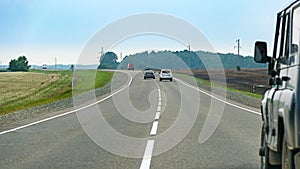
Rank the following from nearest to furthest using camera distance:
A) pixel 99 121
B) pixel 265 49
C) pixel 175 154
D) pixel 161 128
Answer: pixel 265 49 → pixel 175 154 → pixel 161 128 → pixel 99 121

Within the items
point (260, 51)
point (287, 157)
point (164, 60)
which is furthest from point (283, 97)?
point (164, 60)

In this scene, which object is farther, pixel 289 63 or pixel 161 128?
pixel 161 128

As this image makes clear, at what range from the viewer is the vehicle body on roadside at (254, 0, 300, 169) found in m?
5.05

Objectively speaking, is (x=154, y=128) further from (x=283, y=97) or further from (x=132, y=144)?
(x=283, y=97)

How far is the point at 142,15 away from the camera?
16250 millimetres

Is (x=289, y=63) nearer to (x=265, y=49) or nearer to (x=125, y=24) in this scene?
(x=265, y=49)

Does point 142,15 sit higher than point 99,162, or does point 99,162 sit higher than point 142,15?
point 142,15

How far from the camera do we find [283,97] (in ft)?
18.9

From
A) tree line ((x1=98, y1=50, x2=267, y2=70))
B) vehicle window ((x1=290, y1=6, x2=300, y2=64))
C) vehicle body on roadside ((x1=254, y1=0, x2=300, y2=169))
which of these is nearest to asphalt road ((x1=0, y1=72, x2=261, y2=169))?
vehicle body on roadside ((x1=254, y1=0, x2=300, y2=169))

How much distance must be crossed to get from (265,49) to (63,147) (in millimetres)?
5563

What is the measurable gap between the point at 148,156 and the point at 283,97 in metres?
4.72

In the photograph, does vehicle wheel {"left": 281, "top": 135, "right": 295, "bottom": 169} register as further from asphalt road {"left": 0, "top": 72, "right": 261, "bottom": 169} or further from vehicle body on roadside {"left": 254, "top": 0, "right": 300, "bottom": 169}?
asphalt road {"left": 0, "top": 72, "right": 261, "bottom": 169}

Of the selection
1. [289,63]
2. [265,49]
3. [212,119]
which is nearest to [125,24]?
[212,119]

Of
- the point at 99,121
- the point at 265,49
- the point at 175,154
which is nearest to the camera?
the point at 265,49
